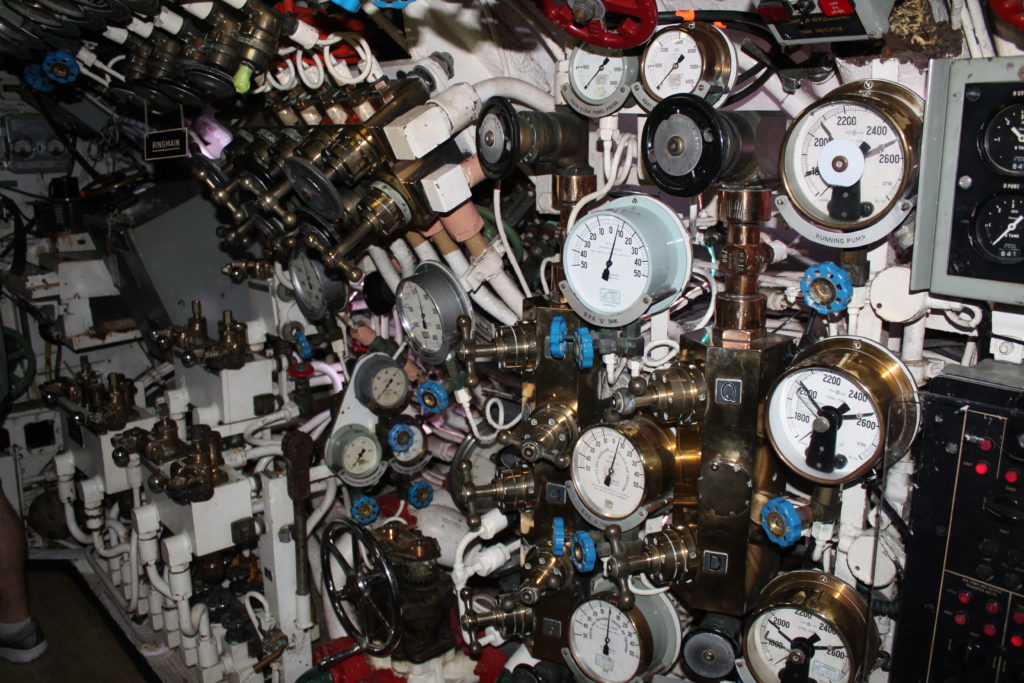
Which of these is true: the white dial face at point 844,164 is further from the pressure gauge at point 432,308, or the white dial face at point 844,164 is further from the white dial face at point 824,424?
the pressure gauge at point 432,308

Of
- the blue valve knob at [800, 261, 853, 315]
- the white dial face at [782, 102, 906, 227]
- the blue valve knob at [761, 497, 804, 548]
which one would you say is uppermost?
the white dial face at [782, 102, 906, 227]

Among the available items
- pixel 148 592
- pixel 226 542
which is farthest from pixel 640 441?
pixel 148 592

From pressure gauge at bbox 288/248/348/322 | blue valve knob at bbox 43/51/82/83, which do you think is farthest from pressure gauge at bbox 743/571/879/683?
blue valve knob at bbox 43/51/82/83

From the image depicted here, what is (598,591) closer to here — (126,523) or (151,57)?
(151,57)

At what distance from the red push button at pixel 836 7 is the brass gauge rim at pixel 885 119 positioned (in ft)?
0.53

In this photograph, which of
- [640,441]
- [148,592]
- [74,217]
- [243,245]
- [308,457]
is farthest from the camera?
[74,217]

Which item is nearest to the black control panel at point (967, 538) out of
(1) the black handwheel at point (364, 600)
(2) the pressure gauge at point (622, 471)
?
(2) the pressure gauge at point (622, 471)

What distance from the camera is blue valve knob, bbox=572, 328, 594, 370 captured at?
7.00 ft

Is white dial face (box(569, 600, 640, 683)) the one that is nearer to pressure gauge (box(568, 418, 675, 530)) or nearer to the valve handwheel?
pressure gauge (box(568, 418, 675, 530))

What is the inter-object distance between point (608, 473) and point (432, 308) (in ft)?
2.84

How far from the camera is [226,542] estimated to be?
10.1 ft

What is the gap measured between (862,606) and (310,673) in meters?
1.87

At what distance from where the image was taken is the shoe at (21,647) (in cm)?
399

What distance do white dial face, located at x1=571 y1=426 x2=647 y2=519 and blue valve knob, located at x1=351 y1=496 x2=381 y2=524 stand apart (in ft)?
3.96
